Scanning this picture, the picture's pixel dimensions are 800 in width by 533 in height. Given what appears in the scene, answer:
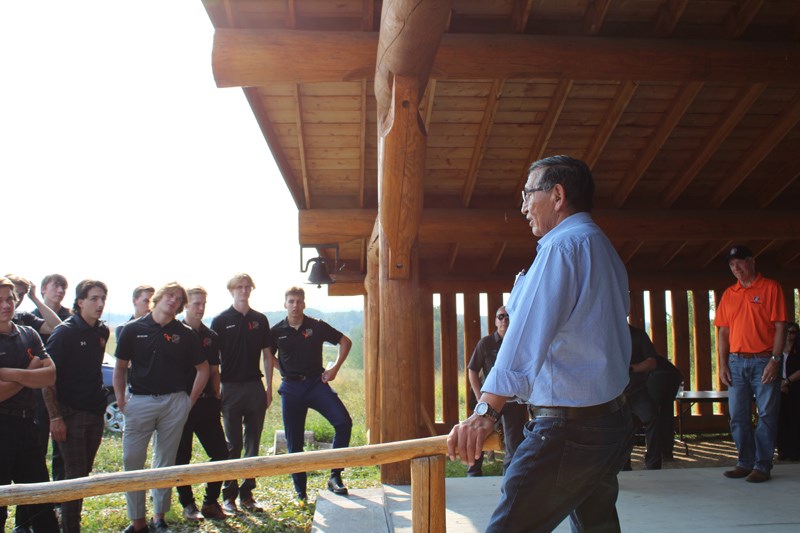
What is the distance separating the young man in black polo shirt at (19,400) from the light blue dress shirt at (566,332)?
2917 millimetres

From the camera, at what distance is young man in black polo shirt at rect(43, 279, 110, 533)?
181 inches

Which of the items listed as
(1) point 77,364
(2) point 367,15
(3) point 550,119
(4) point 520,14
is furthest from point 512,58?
(1) point 77,364

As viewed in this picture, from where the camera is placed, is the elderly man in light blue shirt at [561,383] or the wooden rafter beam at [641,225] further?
the wooden rafter beam at [641,225]

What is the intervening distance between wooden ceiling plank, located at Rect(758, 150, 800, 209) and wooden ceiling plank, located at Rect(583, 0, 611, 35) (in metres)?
3.47

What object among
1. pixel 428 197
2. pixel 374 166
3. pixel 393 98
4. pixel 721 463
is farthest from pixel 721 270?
pixel 393 98

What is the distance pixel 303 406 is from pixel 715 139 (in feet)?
15.7

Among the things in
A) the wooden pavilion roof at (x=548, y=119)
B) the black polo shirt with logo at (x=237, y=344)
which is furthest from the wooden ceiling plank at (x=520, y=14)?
the black polo shirt with logo at (x=237, y=344)

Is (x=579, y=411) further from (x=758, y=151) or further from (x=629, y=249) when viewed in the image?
(x=629, y=249)

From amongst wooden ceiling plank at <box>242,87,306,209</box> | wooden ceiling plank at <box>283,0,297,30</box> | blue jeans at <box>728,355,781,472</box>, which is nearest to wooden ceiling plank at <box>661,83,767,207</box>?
blue jeans at <box>728,355,781,472</box>

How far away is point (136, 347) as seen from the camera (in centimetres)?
497

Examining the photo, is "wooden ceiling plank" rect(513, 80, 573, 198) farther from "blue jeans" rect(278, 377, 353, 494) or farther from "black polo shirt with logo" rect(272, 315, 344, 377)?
"blue jeans" rect(278, 377, 353, 494)

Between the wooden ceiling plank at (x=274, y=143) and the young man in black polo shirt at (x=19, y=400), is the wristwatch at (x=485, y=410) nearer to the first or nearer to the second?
the young man in black polo shirt at (x=19, y=400)

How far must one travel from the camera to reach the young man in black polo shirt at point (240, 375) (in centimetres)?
588

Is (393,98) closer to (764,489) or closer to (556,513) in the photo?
(556,513)
